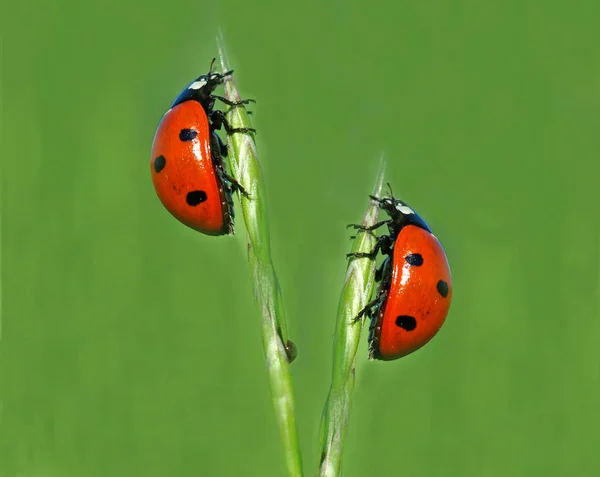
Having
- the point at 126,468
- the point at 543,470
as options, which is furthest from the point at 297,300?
the point at 543,470

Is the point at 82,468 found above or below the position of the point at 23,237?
below

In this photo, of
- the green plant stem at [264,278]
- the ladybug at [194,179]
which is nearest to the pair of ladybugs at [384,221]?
the ladybug at [194,179]

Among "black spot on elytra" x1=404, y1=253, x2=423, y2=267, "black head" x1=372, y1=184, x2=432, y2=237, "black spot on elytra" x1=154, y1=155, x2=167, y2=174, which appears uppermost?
"black spot on elytra" x1=154, y1=155, x2=167, y2=174

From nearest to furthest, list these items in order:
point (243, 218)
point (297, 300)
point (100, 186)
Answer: point (243, 218) → point (297, 300) → point (100, 186)

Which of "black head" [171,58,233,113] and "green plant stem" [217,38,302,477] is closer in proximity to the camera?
"green plant stem" [217,38,302,477]

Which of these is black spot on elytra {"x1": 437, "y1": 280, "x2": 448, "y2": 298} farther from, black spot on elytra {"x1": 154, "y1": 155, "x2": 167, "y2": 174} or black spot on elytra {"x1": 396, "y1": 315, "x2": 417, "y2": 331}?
black spot on elytra {"x1": 154, "y1": 155, "x2": 167, "y2": 174}

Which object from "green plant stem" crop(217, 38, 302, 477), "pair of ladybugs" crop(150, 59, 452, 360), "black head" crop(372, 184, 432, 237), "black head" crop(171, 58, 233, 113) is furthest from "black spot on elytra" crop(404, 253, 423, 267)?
"black head" crop(171, 58, 233, 113)

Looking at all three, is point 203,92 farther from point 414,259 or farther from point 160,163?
point 414,259

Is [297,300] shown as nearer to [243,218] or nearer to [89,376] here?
[243,218]
